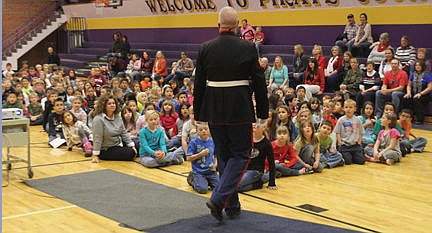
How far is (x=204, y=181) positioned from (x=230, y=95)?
172cm

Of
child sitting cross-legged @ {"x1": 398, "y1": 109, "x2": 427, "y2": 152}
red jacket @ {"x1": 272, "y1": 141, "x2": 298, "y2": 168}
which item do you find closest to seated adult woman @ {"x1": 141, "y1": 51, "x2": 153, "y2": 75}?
child sitting cross-legged @ {"x1": 398, "y1": 109, "x2": 427, "y2": 152}

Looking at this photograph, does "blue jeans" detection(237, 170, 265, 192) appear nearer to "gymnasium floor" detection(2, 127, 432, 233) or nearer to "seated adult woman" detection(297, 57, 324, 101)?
"gymnasium floor" detection(2, 127, 432, 233)

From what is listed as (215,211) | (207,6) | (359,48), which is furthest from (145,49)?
(215,211)

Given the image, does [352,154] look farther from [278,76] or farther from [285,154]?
[278,76]

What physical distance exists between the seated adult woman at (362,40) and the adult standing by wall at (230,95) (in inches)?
336

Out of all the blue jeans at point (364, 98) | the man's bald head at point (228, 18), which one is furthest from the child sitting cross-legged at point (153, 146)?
the blue jeans at point (364, 98)

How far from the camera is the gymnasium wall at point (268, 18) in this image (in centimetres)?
1254

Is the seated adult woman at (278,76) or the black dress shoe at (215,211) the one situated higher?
the seated adult woman at (278,76)

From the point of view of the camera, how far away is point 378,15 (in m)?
13.0

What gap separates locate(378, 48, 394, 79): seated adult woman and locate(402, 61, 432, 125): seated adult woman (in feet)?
1.87

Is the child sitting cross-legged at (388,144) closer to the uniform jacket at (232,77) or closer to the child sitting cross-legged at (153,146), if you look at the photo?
the child sitting cross-legged at (153,146)

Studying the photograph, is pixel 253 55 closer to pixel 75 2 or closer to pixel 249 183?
pixel 249 183

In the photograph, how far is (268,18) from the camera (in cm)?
1538

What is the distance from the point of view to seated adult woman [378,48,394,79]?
11000 millimetres
